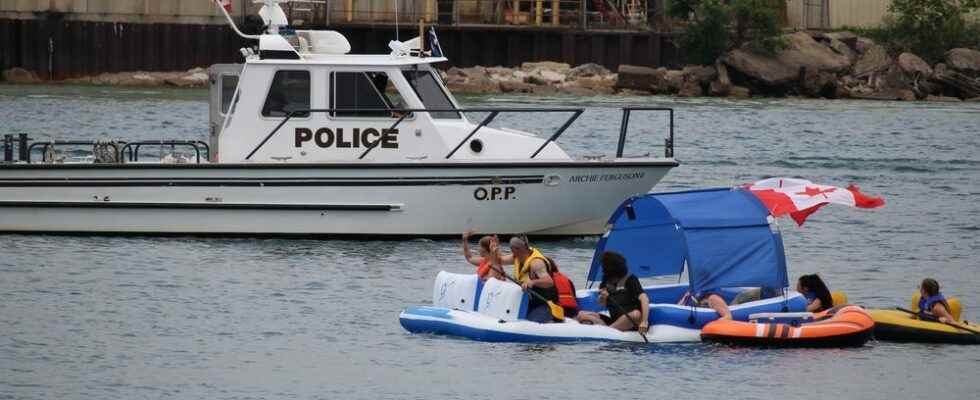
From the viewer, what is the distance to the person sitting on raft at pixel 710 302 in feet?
67.8

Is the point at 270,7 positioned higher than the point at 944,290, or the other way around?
the point at 270,7

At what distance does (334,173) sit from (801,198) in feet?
23.0

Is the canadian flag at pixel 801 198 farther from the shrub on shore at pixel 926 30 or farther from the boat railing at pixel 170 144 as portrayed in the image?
the shrub on shore at pixel 926 30

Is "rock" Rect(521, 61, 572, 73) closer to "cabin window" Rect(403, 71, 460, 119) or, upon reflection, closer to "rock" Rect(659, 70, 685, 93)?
"rock" Rect(659, 70, 685, 93)

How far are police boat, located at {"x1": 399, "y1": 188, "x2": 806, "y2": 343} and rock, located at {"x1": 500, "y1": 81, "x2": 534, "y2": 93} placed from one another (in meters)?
53.5

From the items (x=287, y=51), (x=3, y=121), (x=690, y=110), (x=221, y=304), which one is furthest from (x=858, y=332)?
(x=690, y=110)

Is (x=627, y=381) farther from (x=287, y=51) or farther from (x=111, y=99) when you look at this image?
(x=111, y=99)

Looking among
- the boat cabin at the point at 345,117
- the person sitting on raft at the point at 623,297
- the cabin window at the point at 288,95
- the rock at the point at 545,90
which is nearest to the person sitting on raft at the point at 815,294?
the person sitting on raft at the point at 623,297

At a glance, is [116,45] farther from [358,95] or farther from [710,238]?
[710,238]

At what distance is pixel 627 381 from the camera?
62.7 ft

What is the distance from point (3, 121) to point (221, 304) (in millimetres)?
33526

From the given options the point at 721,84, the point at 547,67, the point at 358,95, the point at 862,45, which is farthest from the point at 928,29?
the point at 358,95

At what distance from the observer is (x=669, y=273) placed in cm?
2241

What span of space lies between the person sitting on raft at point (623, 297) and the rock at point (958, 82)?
198 feet
